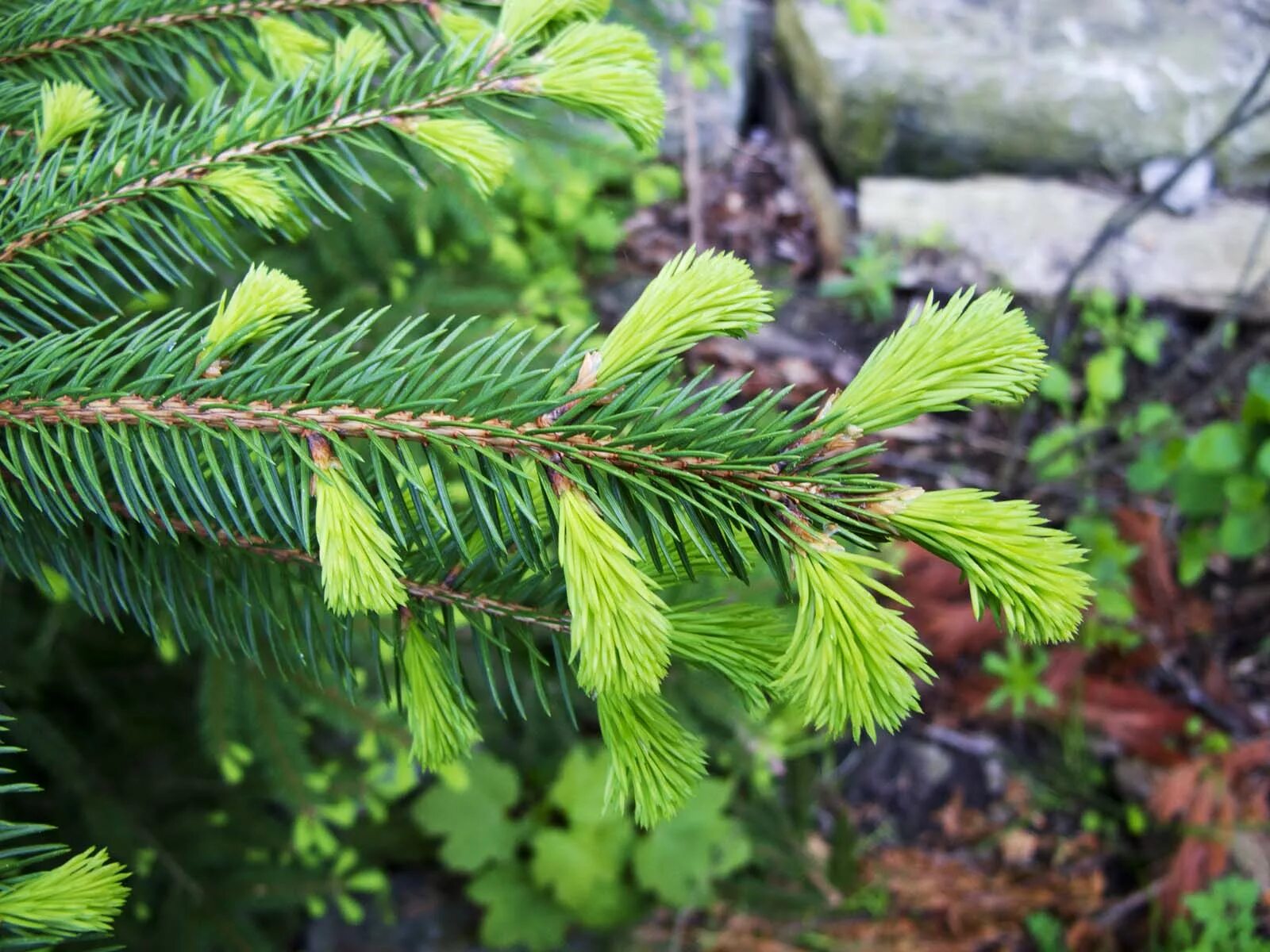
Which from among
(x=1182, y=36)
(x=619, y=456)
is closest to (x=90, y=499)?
(x=619, y=456)

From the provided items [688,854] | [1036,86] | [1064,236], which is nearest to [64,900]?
[688,854]

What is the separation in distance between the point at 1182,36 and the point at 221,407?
4.56 meters

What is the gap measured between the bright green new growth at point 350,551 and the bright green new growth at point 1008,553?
332 millimetres

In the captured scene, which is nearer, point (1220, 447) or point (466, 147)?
point (466, 147)

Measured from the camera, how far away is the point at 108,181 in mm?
724

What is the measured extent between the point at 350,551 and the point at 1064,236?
3508mm

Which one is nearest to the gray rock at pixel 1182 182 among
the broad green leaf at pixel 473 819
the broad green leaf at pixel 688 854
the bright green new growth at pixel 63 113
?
the broad green leaf at pixel 688 854

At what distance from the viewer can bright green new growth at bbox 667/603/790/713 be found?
602 mm

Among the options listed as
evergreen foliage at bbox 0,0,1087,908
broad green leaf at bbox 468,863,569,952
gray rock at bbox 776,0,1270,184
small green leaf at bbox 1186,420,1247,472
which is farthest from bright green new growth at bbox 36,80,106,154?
gray rock at bbox 776,0,1270,184

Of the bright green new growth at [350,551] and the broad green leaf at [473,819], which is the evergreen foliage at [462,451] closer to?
the bright green new growth at [350,551]

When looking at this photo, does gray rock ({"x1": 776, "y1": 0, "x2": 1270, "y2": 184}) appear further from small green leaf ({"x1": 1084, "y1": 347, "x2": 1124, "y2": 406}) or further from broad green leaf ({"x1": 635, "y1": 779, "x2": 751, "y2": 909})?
broad green leaf ({"x1": 635, "y1": 779, "x2": 751, "y2": 909})

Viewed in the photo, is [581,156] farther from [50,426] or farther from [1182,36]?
[1182,36]

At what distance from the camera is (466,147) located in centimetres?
76

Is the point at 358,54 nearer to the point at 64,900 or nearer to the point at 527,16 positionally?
the point at 527,16
